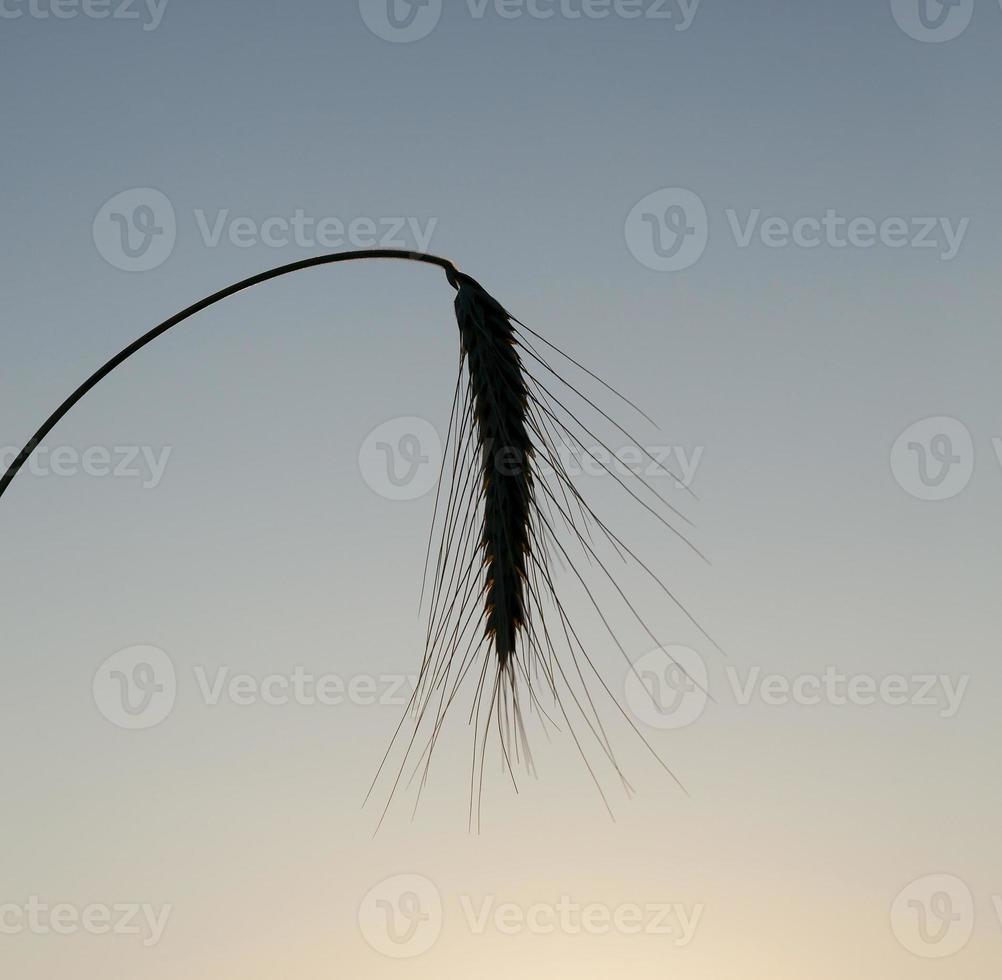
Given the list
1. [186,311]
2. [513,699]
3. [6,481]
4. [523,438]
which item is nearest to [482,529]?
[523,438]

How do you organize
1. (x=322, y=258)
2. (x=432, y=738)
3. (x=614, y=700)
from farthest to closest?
1. (x=322, y=258)
2. (x=432, y=738)
3. (x=614, y=700)

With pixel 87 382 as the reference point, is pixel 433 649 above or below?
below

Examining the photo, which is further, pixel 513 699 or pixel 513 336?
pixel 513 336

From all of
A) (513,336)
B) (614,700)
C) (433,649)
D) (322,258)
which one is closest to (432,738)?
(433,649)

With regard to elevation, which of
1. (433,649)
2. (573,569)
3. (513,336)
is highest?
(513,336)

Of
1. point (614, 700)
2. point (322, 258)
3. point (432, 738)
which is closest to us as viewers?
point (614, 700)

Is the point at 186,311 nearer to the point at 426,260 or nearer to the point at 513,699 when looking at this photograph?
the point at 426,260
